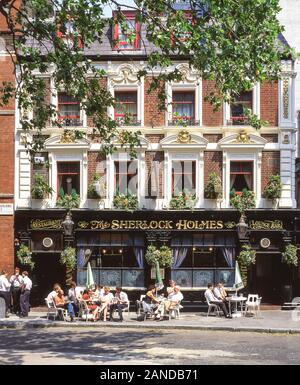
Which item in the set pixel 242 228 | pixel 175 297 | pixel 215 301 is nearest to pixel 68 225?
pixel 175 297

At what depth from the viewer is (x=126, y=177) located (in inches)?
1244

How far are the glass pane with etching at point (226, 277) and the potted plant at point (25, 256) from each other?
7.75 meters

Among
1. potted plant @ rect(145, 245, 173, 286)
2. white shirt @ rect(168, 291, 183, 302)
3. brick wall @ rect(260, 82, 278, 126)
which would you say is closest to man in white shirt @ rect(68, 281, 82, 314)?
white shirt @ rect(168, 291, 183, 302)

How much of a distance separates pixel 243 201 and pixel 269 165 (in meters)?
1.97

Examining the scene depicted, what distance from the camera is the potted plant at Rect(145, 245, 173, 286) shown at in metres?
30.6

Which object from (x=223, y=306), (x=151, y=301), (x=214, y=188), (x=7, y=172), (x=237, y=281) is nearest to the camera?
(x=151, y=301)

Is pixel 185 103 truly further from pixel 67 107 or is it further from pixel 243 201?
pixel 67 107

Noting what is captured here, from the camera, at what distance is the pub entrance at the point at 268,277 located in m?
31.7

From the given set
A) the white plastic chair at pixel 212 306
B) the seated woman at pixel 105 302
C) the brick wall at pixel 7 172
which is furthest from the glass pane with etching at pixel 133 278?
the brick wall at pixel 7 172

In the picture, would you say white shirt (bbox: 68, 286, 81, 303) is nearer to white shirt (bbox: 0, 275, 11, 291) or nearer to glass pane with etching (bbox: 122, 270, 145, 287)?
white shirt (bbox: 0, 275, 11, 291)

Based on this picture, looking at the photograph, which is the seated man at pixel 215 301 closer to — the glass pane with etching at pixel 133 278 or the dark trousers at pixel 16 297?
the glass pane with etching at pixel 133 278
